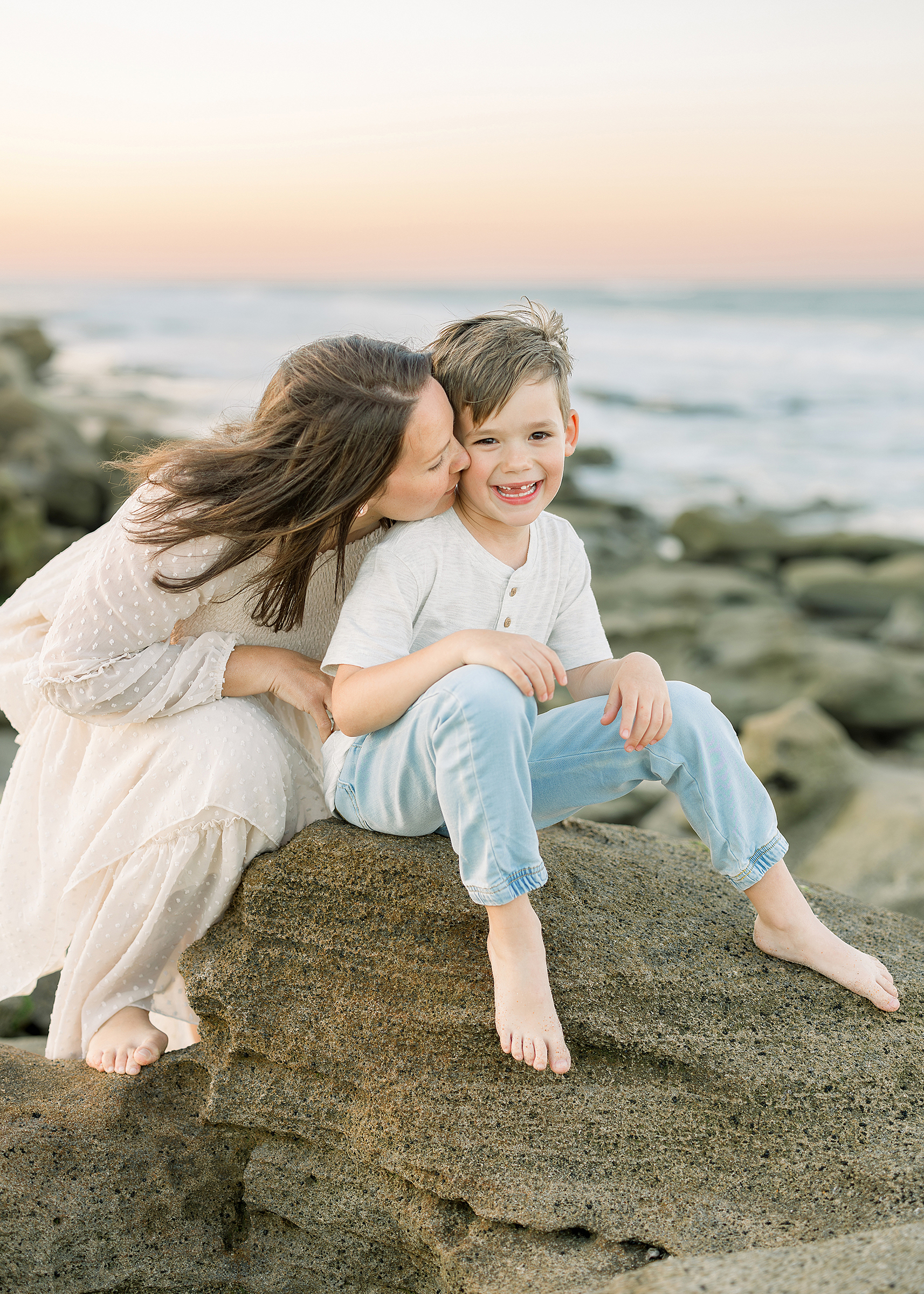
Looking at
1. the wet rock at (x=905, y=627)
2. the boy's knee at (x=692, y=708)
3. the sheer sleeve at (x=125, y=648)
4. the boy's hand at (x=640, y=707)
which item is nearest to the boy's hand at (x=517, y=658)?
the boy's hand at (x=640, y=707)

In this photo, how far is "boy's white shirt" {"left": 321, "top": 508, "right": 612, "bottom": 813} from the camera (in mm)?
2334

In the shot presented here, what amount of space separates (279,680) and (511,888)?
29.1 inches

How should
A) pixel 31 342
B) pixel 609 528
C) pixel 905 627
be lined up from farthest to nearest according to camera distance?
1. pixel 31 342
2. pixel 609 528
3. pixel 905 627

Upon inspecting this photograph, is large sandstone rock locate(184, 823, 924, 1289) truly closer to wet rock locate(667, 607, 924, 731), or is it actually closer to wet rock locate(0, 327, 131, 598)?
wet rock locate(667, 607, 924, 731)

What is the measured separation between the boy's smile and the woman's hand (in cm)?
50

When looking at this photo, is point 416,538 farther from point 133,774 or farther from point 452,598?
point 133,774

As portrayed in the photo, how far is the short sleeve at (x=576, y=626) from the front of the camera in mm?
2639

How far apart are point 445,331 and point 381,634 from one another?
0.73m

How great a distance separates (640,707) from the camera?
2.28 meters

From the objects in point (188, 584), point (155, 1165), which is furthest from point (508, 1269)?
point (188, 584)

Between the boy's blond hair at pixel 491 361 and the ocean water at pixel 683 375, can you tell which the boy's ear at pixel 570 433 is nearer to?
the boy's blond hair at pixel 491 361


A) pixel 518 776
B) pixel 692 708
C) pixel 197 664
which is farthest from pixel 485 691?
pixel 197 664

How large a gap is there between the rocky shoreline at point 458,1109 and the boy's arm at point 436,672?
326 millimetres

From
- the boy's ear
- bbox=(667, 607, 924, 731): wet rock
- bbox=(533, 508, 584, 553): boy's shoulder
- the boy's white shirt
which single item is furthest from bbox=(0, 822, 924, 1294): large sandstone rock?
bbox=(667, 607, 924, 731): wet rock
